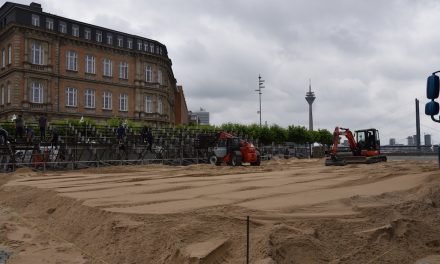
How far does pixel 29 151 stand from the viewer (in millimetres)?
26000

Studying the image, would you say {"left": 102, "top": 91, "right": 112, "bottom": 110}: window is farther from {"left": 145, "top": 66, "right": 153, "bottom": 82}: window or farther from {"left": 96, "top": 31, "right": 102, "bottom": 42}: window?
{"left": 96, "top": 31, "right": 102, "bottom": 42}: window

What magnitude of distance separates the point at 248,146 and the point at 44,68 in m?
34.3

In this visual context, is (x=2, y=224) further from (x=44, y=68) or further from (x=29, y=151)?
(x=44, y=68)

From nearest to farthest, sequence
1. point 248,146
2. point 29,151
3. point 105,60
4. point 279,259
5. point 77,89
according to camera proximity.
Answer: point 279,259 → point 29,151 → point 248,146 → point 77,89 → point 105,60

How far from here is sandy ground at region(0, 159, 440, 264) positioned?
6152 mm

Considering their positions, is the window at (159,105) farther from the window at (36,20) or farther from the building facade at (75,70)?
the window at (36,20)

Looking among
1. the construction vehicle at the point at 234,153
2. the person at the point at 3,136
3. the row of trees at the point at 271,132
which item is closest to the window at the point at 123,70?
the row of trees at the point at 271,132

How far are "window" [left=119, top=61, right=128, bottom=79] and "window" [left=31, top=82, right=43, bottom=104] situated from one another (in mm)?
12488

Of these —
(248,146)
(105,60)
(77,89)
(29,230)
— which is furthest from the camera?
(105,60)

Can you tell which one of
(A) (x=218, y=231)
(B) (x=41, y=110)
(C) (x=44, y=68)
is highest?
(C) (x=44, y=68)

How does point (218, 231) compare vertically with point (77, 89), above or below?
below

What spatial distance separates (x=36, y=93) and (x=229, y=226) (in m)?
50.5

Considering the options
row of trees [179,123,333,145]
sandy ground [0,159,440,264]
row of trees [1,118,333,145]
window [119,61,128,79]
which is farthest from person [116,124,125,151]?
window [119,61,128,79]

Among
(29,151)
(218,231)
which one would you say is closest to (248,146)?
(29,151)
